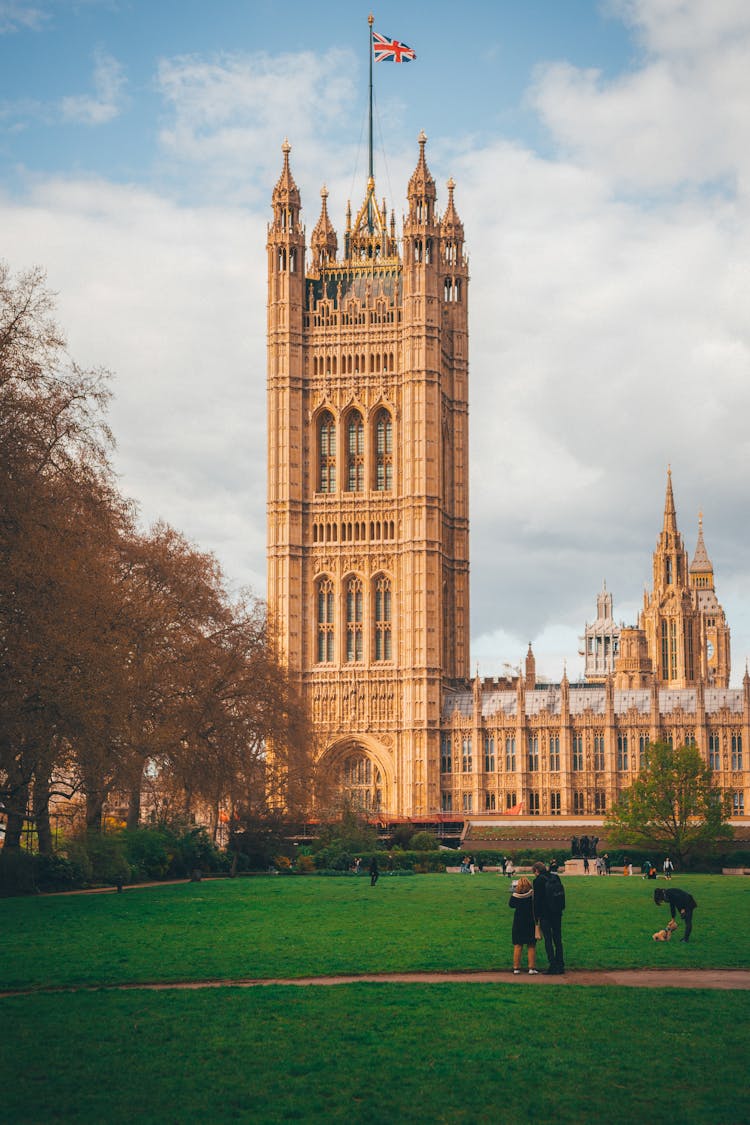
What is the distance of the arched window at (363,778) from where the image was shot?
95.2 m

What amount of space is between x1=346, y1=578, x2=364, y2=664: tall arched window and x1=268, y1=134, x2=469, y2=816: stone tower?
0.10 m


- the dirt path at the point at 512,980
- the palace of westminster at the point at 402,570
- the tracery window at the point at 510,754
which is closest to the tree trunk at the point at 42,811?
the dirt path at the point at 512,980

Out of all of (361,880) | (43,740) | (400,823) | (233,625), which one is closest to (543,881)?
(43,740)

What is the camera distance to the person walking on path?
820 inches

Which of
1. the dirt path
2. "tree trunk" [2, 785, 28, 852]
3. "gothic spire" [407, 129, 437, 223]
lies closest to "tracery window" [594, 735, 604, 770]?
"gothic spire" [407, 129, 437, 223]

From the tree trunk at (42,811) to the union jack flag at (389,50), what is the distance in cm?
6310

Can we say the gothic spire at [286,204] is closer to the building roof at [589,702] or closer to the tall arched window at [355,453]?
the tall arched window at [355,453]

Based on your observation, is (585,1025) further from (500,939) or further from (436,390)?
(436,390)

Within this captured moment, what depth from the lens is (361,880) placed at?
50.8m

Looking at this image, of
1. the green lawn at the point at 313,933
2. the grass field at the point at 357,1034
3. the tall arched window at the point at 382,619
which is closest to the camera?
the grass field at the point at 357,1034

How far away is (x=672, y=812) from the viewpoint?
206 feet

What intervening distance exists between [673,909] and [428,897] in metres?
Answer: 14.4

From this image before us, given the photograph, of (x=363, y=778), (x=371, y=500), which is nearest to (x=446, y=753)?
(x=363, y=778)

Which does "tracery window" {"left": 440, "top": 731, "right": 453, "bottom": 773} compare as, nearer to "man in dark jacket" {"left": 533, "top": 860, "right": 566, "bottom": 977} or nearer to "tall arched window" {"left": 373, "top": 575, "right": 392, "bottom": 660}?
"tall arched window" {"left": 373, "top": 575, "right": 392, "bottom": 660}
